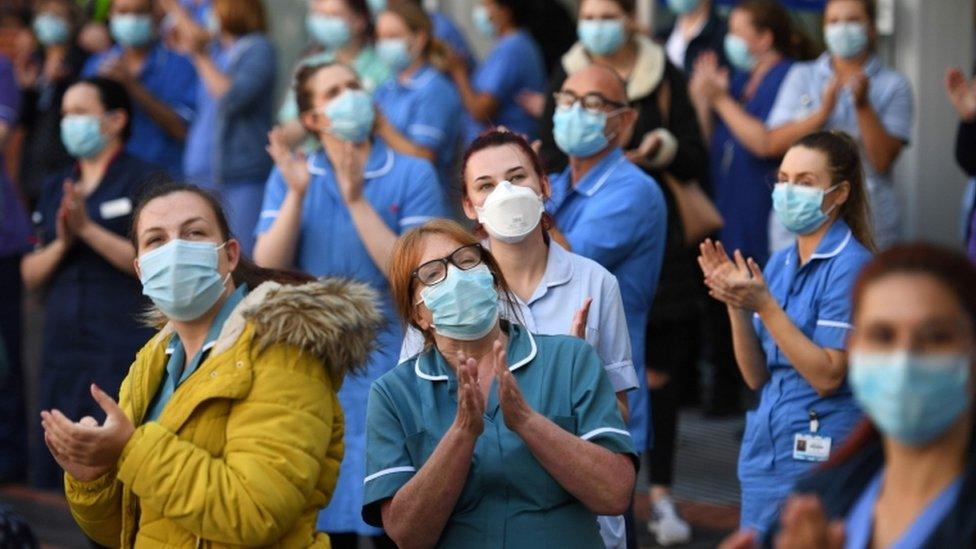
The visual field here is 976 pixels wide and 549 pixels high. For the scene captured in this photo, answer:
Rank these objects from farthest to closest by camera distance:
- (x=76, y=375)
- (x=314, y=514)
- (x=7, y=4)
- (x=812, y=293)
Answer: (x=7, y=4), (x=76, y=375), (x=812, y=293), (x=314, y=514)

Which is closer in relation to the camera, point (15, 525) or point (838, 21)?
point (15, 525)

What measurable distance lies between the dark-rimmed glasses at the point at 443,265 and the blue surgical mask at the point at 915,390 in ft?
4.99

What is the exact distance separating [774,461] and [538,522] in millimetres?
1296

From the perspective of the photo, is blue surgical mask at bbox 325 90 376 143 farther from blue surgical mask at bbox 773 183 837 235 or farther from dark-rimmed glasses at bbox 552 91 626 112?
blue surgical mask at bbox 773 183 837 235

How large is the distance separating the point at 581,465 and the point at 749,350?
1435 mm

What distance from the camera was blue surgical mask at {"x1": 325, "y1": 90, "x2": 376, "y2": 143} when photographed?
6340mm

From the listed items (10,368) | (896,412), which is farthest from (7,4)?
(896,412)

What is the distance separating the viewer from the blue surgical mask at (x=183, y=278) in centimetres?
420

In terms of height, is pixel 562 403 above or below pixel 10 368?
above

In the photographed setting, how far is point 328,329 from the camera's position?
3992mm

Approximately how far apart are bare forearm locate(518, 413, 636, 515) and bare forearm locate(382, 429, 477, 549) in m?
0.15

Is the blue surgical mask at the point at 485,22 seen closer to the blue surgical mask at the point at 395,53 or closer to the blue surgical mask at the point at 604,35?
the blue surgical mask at the point at 395,53

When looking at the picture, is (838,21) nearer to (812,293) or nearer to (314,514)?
(812,293)

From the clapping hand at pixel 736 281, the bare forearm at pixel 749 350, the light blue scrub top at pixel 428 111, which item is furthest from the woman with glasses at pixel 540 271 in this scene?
the light blue scrub top at pixel 428 111
